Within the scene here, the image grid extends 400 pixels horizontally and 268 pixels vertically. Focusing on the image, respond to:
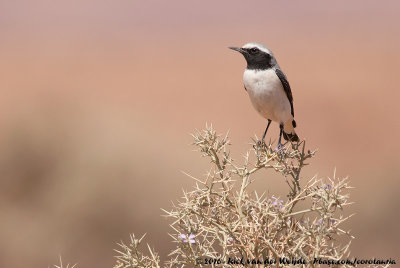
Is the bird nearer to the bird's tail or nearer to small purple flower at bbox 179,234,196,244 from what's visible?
the bird's tail

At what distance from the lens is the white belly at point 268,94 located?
17.4 ft

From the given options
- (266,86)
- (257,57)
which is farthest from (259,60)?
(266,86)

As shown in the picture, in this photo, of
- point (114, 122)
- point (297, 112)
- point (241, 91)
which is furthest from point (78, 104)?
point (241, 91)

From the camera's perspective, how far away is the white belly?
5.31 metres

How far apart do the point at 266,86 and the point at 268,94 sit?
75mm

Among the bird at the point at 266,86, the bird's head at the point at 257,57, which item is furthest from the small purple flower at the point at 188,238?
the bird's head at the point at 257,57

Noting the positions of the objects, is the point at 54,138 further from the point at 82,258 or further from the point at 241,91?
the point at 241,91

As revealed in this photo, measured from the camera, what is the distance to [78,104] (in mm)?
10531

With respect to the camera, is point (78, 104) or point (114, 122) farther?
point (78, 104)

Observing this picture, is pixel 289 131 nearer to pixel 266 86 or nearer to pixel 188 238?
pixel 266 86

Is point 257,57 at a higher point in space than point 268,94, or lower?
higher

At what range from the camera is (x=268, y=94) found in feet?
17.4

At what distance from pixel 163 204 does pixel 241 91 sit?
2222 centimetres

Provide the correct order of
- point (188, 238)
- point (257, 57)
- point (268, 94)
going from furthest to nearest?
point (257, 57), point (268, 94), point (188, 238)
